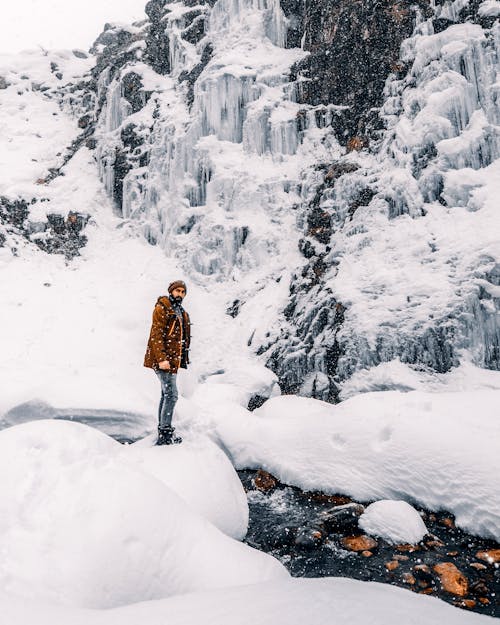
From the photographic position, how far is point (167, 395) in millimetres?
4434

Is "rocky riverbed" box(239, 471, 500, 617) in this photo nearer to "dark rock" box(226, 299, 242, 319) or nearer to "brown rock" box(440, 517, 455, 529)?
"brown rock" box(440, 517, 455, 529)

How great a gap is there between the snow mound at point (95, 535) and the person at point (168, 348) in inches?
58.4

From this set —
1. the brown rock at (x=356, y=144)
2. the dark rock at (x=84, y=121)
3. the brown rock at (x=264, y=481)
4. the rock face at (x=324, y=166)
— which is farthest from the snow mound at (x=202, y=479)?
the dark rock at (x=84, y=121)

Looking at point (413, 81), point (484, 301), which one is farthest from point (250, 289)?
point (413, 81)

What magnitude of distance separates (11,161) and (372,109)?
17.9 metres

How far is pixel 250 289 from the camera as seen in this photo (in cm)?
1430

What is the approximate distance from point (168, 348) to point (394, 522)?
275 centimetres

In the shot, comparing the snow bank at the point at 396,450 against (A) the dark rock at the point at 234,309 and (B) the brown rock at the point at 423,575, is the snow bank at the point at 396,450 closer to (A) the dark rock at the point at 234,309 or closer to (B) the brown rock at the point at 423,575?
(B) the brown rock at the point at 423,575

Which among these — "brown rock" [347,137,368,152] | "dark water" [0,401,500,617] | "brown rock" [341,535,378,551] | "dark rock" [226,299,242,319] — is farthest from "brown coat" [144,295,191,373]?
"brown rock" [347,137,368,152]

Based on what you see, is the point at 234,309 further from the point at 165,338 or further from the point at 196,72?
the point at 196,72

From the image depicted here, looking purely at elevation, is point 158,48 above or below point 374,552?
above

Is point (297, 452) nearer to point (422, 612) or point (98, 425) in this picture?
point (98, 425)

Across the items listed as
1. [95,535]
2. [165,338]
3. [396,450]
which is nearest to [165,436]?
[165,338]

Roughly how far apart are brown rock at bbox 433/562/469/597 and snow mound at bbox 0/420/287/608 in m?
1.15
